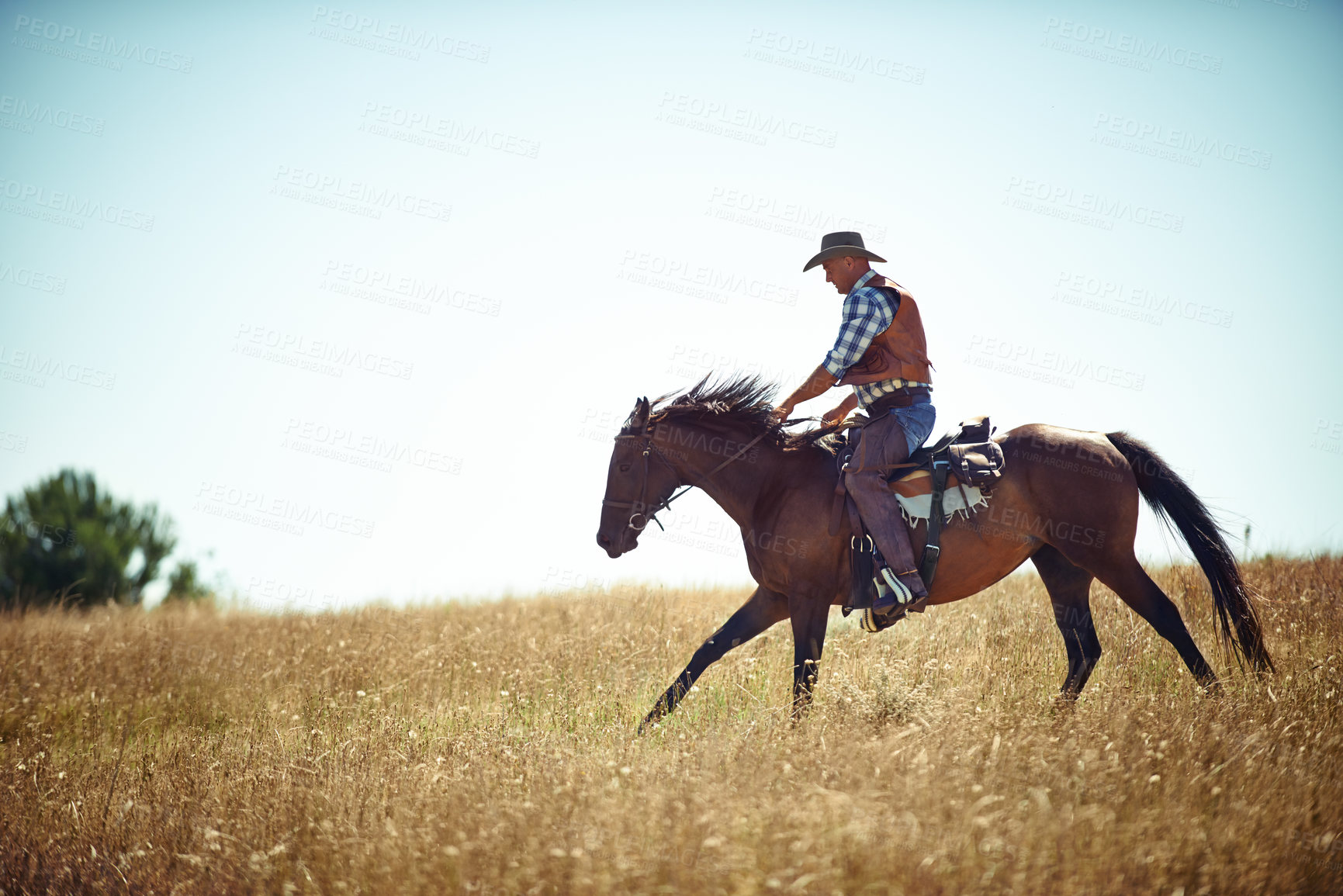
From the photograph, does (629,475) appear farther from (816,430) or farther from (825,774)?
(825,774)

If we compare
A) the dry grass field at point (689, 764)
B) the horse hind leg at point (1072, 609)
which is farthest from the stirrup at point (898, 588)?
the horse hind leg at point (1072, 609)

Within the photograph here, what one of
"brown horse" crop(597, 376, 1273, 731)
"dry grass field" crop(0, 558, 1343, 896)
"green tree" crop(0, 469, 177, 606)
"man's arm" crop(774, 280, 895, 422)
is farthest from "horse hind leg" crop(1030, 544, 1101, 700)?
"green tree" crop(0, 469, 177, 606)

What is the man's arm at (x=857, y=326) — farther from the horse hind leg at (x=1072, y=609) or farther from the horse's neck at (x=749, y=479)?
the horse hind leg at (x=1072, y=609)

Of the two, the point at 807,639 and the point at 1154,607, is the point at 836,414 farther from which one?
the point at 1154,607

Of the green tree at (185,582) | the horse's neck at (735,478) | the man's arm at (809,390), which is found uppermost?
the man's arm at (809,390)

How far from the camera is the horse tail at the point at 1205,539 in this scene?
5930 mm

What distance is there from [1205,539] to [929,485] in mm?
2099

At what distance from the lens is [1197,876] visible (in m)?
3.42

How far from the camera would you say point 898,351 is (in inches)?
248

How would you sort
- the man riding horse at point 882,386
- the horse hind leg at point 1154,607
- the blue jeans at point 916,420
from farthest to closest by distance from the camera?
the blue jeans at point 916,420
the man riding horse at point 882,386
the horse hind leg at point 1154,607

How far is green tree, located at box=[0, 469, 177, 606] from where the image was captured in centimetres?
4012

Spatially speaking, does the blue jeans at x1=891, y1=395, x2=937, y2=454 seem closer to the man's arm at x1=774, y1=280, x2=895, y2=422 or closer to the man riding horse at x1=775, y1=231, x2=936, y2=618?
the man riding horse at x1=775, y1=231, x2=936, y2=618

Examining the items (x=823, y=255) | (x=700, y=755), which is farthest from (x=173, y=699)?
(x=823, y=255)

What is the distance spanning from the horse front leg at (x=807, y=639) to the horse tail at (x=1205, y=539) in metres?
2.65
